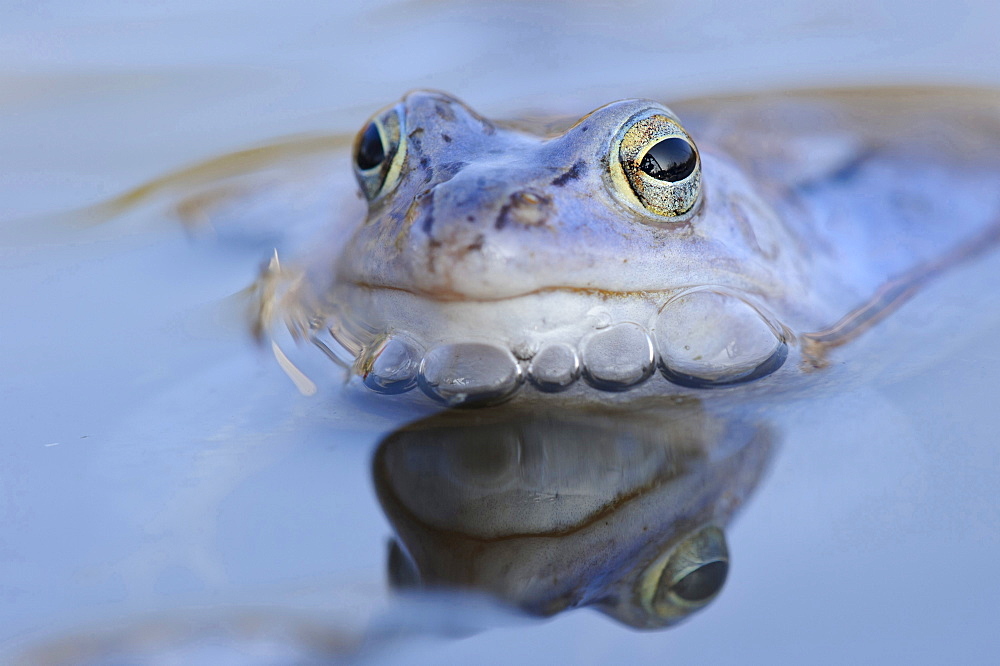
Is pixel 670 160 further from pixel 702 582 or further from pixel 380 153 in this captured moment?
pixel 702 582

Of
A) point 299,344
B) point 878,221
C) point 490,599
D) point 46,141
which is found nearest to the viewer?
point 490,599

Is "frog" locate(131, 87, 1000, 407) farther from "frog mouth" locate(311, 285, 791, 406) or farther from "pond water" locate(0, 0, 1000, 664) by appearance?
"pond water" locate(0, 0, 1000, 664)

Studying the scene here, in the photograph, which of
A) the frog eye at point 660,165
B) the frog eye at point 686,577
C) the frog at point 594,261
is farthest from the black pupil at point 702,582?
the frog eye at point 660,165

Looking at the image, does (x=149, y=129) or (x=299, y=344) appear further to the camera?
(x=149, y=129)

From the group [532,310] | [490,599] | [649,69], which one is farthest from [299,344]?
[649,69]

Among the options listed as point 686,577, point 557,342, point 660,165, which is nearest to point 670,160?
point 660,165

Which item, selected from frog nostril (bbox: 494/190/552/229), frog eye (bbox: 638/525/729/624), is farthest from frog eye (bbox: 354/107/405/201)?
frog eye (bbox: 638/525/729/624)

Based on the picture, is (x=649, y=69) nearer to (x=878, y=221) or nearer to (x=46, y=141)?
(x=878, y=221)

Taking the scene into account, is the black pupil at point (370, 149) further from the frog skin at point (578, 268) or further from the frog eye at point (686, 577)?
the frog eye at point (686, 577)
